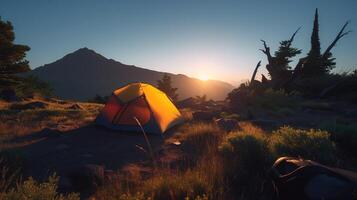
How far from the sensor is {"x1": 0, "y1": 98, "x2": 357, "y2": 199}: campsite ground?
20.6 ft

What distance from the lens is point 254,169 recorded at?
627 centimetres

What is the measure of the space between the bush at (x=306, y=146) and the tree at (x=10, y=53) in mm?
29059

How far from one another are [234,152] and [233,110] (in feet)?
36.2

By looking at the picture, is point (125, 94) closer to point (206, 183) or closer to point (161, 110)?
point (161, 110)

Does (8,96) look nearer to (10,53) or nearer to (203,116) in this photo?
(10,53)

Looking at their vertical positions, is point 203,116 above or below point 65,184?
above

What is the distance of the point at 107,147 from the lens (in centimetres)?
962

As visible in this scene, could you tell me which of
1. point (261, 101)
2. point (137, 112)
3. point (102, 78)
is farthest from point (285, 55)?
point (102, 78)

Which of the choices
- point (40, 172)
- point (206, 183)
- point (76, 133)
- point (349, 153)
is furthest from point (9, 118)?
point (349, 153)

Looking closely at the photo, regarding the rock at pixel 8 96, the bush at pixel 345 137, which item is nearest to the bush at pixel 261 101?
the bush at pixel 345 137

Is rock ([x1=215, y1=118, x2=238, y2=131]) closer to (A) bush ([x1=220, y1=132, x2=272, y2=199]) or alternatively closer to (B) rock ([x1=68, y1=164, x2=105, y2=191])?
(A) bush ([x1=220, y1=132, x2=272, y2=199])

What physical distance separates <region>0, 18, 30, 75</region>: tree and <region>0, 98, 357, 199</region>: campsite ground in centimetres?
1710

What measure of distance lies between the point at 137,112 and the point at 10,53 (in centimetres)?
2348

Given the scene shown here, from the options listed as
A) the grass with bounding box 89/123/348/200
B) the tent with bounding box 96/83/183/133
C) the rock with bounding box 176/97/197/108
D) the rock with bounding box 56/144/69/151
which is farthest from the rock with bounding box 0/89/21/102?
the grass with bounding box 89/123/348/200
